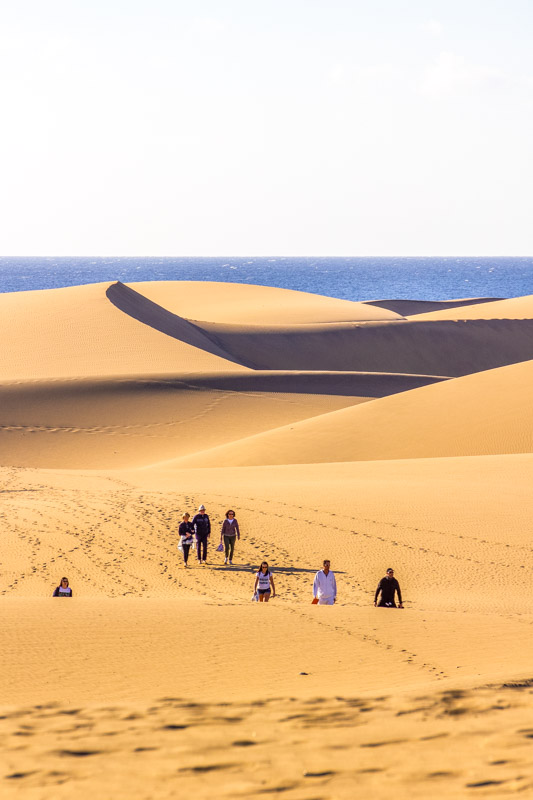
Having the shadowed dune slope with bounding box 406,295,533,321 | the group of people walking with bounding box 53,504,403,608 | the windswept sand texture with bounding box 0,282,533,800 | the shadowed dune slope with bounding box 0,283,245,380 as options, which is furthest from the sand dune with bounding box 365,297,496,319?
the group of people walking with bounding box 53,504,403,608

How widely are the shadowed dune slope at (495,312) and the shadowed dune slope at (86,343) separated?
A: 2650 centimetres

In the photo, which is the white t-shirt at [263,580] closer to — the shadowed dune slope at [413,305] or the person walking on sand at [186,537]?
the person walking on sand at [186,537]

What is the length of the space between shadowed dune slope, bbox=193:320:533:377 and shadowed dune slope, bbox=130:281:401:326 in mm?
4749

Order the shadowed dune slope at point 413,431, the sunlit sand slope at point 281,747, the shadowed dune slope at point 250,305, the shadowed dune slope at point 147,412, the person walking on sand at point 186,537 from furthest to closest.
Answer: the shadowed dune slope at point 250,305
the shadowed dune slope at point 147,412
the shadowed dune slope at point 413,431
the person walking on sand at point 186,537
the sunlit sand slope at point 281,747

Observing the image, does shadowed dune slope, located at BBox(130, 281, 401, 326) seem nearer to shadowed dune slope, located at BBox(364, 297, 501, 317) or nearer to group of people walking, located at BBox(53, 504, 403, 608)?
shadowed dune slope, located at BBox(364, 297, 501, 317)

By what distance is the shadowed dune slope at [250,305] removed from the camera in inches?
2473

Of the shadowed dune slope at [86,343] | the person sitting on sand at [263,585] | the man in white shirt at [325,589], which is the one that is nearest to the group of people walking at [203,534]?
the person sitting on sand at [263,585]

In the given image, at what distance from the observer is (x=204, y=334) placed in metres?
48.8

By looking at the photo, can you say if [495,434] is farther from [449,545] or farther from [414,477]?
[449,545]

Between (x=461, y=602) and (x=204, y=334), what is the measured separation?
1521 inches

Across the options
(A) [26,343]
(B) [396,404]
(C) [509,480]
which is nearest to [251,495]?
(C) [509,480]

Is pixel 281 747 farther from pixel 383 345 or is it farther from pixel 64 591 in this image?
pixel 383 345

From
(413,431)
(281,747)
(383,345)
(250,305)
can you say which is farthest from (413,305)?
(281,747)

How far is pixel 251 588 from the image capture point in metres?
11.9
